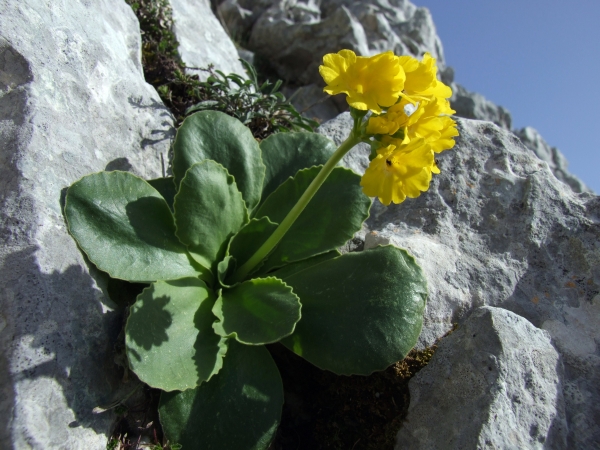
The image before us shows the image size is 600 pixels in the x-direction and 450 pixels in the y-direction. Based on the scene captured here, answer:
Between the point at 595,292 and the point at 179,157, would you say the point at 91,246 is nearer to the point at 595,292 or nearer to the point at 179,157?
the point at 179,157

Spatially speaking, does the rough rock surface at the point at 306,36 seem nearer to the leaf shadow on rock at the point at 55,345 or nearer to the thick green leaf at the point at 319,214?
the thick green leaf at the point at 319,214

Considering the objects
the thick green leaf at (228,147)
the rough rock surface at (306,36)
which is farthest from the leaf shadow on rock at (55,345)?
the rough rock surface at (306,36)

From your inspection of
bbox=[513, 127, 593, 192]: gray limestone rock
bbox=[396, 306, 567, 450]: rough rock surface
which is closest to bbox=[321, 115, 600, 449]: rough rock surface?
bbox=[396, 306, 567, 450]: rough rock surface

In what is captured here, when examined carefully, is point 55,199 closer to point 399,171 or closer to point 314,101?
point 399,171

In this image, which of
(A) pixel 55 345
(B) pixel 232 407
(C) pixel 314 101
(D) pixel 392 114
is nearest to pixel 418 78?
(D) pixel 392 114

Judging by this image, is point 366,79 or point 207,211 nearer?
point 366,79

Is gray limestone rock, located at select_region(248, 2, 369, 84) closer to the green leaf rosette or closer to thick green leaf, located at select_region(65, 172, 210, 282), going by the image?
the green leaf rosette

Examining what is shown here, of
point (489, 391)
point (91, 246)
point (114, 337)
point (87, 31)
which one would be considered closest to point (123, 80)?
point (87, 31)
